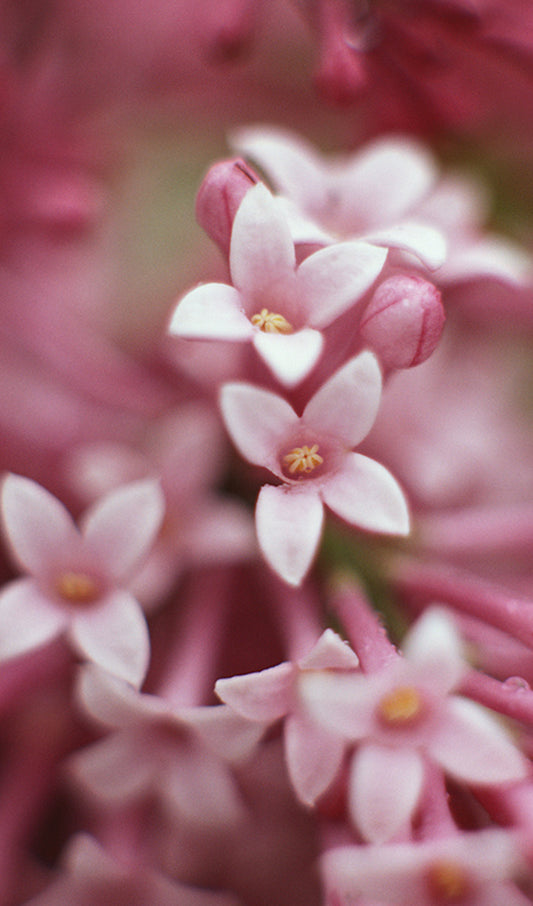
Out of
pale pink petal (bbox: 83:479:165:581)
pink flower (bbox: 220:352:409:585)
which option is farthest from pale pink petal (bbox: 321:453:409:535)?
pale pink petal (bbox: 83:479:165:581)

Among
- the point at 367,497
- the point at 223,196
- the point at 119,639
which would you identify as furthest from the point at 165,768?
the point at 223,196

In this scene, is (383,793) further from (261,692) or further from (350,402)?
(350,402)


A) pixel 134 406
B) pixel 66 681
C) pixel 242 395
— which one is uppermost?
pixel 242 395

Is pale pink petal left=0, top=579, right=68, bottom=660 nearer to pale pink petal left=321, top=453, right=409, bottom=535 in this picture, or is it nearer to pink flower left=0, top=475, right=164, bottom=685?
pink flower left=0, top=475, right=164, bottom=685

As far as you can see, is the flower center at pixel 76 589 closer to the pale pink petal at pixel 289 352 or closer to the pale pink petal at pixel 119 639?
the pale pink petal at pixel 119 639

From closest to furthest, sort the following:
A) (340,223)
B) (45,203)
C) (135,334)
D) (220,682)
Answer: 1. (220,682)
2. (340,223)
3. (45,203)
4. (135,334)

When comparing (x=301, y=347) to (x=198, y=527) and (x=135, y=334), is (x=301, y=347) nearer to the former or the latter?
(x=198, y=527)

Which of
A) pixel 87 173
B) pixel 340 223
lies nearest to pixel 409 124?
pixel 340 223
